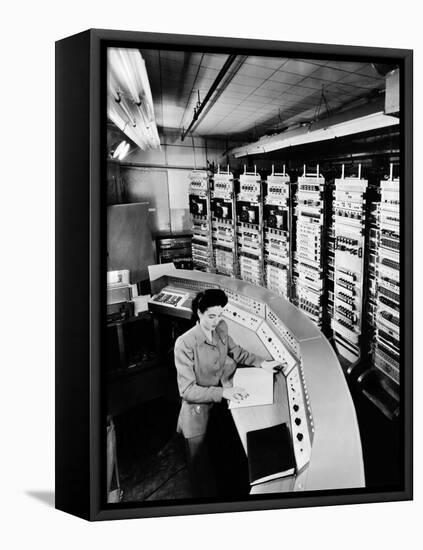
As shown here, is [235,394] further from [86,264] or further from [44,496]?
[44,496]

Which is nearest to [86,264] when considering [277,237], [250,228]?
[250,228]

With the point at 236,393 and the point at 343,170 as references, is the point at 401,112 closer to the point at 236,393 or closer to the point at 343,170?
the point at 343,170

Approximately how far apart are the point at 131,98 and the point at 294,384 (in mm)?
1606

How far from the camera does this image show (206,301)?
2.56 metres

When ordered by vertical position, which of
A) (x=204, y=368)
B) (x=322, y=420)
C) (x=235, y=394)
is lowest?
(x=322, y=420)

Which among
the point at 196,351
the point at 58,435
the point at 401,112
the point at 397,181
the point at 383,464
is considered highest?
the point at 401,112

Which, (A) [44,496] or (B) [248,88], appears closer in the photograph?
(B) [248,88]

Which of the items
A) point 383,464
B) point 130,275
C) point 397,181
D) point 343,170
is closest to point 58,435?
point 130,275

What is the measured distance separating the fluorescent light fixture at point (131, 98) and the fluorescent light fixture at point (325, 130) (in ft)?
1.45

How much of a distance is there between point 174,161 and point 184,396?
3.78ft

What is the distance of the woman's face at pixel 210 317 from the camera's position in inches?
101

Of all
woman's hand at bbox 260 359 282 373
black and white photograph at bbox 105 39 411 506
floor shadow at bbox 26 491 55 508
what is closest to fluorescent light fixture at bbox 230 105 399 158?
black and white photograph at bbox 105 39 411 506

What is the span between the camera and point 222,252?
104 inches

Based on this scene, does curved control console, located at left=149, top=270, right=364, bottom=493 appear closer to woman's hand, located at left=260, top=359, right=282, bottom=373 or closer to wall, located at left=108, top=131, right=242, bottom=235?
woman's hand, located at left=260, top=359, right=282, bottom=373
